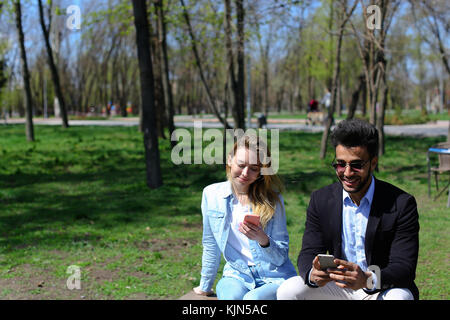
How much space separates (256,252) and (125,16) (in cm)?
1263

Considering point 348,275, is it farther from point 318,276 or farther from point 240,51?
point 240,51

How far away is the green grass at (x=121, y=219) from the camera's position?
5.23 m

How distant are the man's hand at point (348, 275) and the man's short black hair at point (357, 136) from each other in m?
0.57

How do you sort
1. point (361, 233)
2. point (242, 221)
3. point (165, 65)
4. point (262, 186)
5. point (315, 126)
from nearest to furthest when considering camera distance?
point (361, 233) → point (242, 221) → point (262, 186) → point (165, 65) → point (315, 126)

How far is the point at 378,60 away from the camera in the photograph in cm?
1122

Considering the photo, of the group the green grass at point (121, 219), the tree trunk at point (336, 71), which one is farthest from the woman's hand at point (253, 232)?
the tree trunk at point (336, 71)

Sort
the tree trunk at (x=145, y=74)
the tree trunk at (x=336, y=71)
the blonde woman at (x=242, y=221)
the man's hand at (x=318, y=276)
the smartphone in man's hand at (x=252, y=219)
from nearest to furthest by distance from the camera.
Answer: the man's hand at (x=318, y=276) < the smartphone in man's hand at (x=252, y=219) < the blonde woman at (x=242, y=221) < the tree trunk at (x=145, y=74) < the tree trunk at (x=336, y=71)

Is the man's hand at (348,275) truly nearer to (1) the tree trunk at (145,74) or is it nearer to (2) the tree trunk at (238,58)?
(1) the tree trunk at (145,74)

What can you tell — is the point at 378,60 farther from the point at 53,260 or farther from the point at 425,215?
the point at 53,260

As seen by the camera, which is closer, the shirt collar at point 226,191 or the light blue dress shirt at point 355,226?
the light blue dress shirt at point 355,226

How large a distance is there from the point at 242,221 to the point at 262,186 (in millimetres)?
283

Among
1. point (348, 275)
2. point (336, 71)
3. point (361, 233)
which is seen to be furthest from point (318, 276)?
point (336, 71)

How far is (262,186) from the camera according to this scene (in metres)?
3.03

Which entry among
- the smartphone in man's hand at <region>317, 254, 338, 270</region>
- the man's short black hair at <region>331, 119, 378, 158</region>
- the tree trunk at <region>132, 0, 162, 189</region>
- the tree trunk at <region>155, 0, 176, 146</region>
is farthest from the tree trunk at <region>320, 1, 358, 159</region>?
the smartphone in man's hand at <region>317, 254, 338, 270</region>
